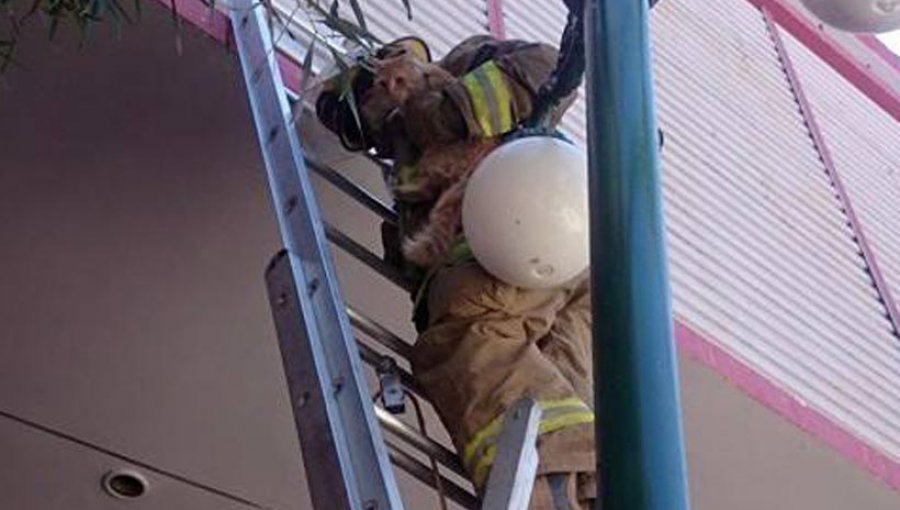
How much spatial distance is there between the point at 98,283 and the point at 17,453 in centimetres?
71

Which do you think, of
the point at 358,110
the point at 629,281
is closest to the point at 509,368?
the point at 358,110

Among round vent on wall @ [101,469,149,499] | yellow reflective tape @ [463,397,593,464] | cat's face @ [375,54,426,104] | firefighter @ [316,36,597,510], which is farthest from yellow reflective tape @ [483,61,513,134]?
round vent on wall @ [101,469,149,499]

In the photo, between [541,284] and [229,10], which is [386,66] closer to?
[229,10]

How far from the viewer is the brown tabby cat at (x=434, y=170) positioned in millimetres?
3291

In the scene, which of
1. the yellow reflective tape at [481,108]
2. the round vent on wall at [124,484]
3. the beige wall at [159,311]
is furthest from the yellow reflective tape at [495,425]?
the round vent on wall at [124,484]

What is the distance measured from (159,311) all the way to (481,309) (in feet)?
4.56

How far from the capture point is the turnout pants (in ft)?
8.93

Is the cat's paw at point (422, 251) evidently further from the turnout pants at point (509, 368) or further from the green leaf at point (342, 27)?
the green leaf at point (342, 27)

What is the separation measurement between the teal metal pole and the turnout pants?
2.52 feet

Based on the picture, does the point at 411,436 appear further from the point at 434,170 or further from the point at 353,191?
the point at 353,191

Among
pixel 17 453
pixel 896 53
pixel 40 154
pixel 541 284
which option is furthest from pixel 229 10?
pixel 896 53

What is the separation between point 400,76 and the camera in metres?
3.56

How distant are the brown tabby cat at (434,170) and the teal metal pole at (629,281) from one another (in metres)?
1.14

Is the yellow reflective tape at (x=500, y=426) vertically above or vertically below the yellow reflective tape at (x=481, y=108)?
below
